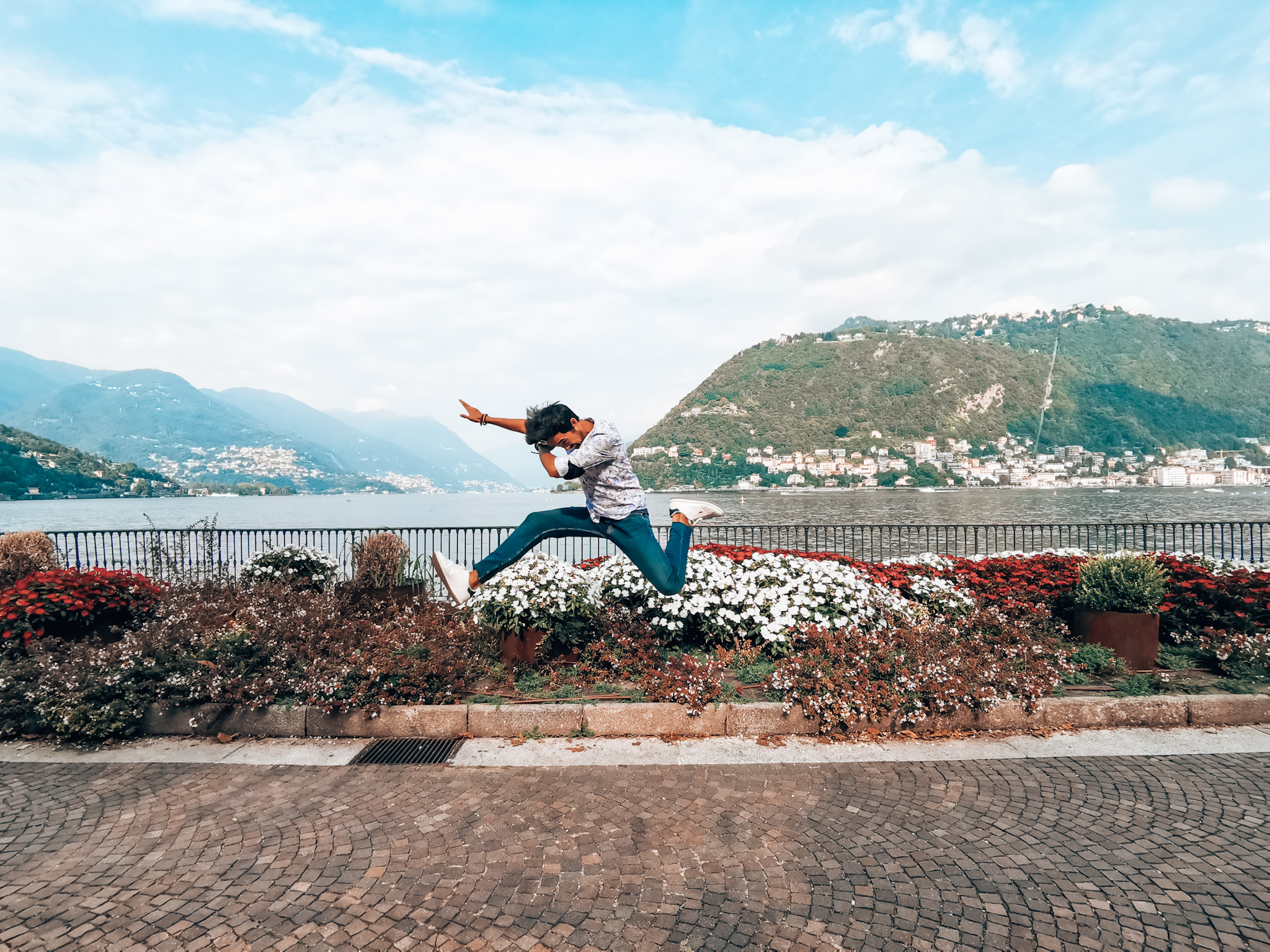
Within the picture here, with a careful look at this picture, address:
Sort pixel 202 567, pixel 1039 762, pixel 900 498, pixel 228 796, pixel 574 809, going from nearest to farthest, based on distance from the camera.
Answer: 1. pixel 574 809
2. pixel 228 796
3. pixel 1039 762
4. pixel 202 567
5. pixel 900 498

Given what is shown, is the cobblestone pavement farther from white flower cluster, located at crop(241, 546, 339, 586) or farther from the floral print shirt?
white flower cluster, located at crop(241, 546, 339, 586)

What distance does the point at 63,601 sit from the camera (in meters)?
6.53

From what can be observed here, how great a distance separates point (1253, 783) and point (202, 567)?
42.0 ft

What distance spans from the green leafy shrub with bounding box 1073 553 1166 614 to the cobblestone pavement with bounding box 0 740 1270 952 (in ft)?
6.56

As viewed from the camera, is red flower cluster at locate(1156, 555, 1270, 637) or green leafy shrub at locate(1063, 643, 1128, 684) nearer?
green leafy shrub at locate(1063, 643, 1128, 684)

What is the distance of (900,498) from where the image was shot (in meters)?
78.2

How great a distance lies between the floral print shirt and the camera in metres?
4.93

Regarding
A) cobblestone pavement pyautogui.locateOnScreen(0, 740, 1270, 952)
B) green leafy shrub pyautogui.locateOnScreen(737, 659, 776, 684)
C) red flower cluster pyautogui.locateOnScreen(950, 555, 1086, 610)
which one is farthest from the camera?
red flower cluster pyautogui.locateOnScreen(950, 555, 1086, 610)

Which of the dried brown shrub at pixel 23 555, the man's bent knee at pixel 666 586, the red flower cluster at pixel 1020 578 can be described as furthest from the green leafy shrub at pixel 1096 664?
A: the dried brown shrub at pixel 23 555

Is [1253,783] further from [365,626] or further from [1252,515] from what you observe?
[1252,515]

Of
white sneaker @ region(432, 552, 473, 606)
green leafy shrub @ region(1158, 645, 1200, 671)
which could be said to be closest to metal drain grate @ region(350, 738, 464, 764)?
white sneaker @ region(432, 552, 473, 606)

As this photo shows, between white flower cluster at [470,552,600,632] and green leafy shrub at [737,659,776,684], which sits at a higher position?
white flower cluster at [470,552,600,632]

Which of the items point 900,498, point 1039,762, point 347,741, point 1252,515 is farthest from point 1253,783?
point 900,498

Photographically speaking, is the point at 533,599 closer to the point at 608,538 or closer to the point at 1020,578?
the point at 608,538
